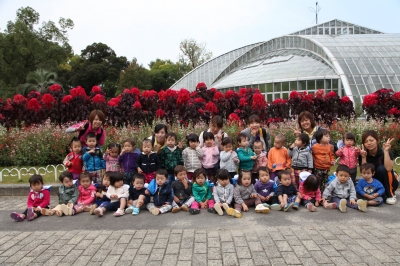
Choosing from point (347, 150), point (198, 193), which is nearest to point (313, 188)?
point (347, 150)

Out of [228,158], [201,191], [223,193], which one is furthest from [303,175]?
[201,191]

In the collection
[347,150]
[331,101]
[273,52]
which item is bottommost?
[347,150]

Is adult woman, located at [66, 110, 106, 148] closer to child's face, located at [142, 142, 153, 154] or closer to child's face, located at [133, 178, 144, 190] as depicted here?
child's face, located at [142, 142, 153, 154]

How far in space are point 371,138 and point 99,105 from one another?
21.8 ft

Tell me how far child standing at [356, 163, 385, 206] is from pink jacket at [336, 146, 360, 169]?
0.33 meters

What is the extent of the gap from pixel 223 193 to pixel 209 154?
0.88m

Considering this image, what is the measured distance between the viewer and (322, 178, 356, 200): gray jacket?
504 cm

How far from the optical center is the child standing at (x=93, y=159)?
18.0 ft

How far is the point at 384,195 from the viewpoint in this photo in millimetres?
5270

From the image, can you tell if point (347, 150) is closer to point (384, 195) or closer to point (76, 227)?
point (384, 195)

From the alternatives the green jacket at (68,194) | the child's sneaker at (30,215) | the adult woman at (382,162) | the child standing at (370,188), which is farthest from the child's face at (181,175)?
the adult woman at (382,162)

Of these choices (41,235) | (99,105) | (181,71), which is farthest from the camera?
(181,71)

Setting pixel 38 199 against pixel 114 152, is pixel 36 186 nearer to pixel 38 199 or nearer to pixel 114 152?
pixel 38 199

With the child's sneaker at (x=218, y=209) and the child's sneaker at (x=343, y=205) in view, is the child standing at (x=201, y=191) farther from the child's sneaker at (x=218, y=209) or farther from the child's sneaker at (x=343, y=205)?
the child's sneaker at (x=343, y=205)
